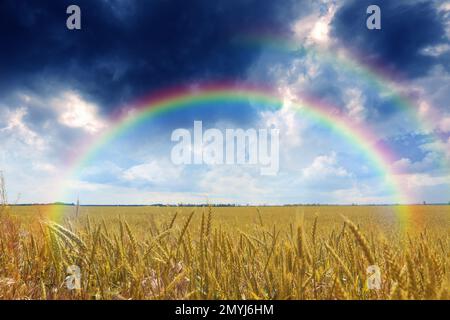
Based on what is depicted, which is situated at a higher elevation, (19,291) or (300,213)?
(300,213)

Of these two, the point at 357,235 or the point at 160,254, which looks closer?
the point at 357,235
